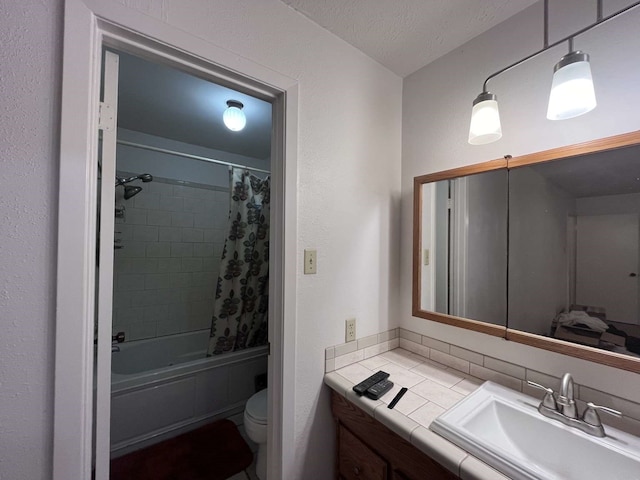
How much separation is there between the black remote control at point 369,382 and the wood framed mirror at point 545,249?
1.30 feet

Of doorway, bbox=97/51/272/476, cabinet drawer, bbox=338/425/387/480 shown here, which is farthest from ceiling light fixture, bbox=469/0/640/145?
doorway, bbox=97/51/272/476

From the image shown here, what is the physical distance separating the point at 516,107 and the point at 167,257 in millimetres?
2823

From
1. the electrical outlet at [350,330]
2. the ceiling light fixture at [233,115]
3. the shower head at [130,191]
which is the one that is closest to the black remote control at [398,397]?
the electrical outlet at [350,330]

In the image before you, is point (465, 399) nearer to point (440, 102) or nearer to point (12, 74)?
point (440, 102)

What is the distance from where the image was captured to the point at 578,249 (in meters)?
0.92

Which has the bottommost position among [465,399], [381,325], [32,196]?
[465,399]

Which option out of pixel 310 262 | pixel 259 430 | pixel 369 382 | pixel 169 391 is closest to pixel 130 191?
pixel 169 391

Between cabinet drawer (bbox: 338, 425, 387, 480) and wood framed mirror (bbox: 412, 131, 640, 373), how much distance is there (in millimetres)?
650

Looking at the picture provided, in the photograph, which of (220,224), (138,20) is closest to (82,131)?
(138,20)

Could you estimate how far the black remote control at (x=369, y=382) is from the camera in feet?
3.32

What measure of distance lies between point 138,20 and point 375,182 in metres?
1.12

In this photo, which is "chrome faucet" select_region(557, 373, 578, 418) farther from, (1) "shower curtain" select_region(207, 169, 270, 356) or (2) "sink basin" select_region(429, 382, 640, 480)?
(1) "shower curtain" select_region(207, 169, 270, 356)

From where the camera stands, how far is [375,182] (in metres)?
1.41

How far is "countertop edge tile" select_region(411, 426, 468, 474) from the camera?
0.70 meters
